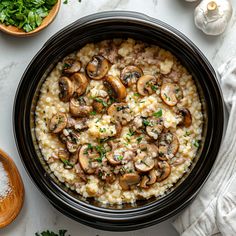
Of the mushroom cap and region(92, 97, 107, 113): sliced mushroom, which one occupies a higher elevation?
the mushroom cap

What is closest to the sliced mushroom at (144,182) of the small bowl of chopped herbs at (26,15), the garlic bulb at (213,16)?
the garlic bulb at (213,16)

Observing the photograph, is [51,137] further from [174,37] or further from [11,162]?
[174,37]

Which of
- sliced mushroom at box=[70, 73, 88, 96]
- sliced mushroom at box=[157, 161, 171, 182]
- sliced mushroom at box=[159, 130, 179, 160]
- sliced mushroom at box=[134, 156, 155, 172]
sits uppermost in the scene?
sliced mushroom at box=[159, 130, 179, 160]

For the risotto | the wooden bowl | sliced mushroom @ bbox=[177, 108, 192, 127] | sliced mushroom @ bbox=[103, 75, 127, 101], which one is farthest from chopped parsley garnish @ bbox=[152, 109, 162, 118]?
the wooden bowl

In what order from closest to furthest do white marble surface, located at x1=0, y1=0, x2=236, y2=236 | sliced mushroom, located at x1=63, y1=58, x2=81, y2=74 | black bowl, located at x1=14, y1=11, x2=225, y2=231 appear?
1. black bowl, located at x1=14, y1=11, x2=225, y2=231
2. sliced mushroom, located at x1=63, y1=58, x2=81, y2=74
3. white marble surface, located at x1=0, y1=0, x2=236, y2=236

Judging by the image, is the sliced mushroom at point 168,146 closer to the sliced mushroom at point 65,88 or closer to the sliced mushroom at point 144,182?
the sliced mushroom at point 144,182

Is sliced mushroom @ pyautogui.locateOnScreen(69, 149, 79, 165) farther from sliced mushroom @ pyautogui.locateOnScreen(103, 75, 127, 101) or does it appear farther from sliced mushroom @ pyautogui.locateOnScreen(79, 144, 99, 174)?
sliced mushroom @ pyautogui.locateOnScreen(103, 75, 127, 101)
